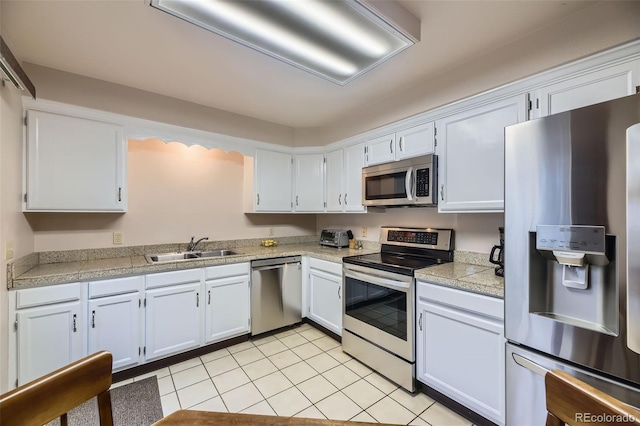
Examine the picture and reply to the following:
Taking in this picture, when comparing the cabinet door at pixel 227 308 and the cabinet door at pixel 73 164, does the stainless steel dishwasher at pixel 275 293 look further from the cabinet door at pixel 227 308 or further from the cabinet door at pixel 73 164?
the cabinet door at pixel 73 164

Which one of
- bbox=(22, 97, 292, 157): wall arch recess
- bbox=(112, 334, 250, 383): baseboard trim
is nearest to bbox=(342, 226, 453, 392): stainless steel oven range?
bbox=(112, 334, 250, 383): baseboard trim

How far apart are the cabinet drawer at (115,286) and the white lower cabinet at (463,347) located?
7.39ft

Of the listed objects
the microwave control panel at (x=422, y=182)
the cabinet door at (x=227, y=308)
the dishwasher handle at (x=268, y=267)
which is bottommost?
the cabinet door at (x=227, y=308)

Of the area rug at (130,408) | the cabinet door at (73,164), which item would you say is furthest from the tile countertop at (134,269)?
the area rug at (130,408)

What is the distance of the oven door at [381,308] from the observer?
205cm

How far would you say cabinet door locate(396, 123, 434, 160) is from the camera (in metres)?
2.30

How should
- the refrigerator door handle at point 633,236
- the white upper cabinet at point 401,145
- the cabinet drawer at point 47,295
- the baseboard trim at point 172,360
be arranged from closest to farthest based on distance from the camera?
the refrigerator door handle at point 633,236
the cabinet drawer at point 47,295
the baseboard trim at point 172,360
the white upper cabinet at point 401,145

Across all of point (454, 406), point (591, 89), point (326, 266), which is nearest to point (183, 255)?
point (326, 266)

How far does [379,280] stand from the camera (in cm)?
225

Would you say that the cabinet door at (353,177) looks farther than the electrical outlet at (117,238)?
Yes

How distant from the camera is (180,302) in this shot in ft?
7.99

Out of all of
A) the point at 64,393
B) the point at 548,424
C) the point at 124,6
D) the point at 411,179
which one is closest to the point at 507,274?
the point at 548,424

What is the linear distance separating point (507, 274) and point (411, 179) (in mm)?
1141

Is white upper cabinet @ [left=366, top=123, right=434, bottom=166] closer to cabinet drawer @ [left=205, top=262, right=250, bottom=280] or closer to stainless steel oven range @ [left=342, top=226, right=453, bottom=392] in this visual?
stainless steel oven range @ [left=342, top=226, right=453, bottom=392]
